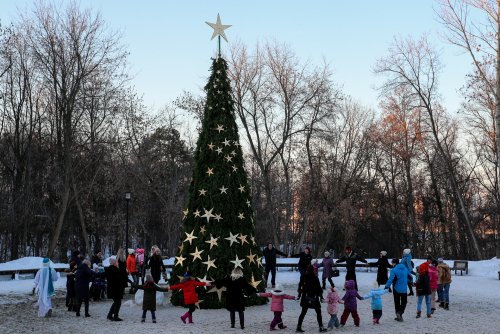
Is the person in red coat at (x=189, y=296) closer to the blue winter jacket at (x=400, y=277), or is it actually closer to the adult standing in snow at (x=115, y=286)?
the adult standing in snow at (x=115, y=286)

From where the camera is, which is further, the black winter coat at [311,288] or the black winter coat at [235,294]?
the black winter coat at [235,294]

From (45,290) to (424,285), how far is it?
30.9 feet

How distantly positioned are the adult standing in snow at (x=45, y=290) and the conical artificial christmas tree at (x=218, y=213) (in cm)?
315

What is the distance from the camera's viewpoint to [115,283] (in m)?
9.97

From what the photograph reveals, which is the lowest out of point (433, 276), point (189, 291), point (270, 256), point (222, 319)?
point (222, 319)

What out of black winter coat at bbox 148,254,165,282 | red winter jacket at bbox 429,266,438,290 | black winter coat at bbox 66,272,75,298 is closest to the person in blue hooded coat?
red winter jacket at bbox 429,266,438,290

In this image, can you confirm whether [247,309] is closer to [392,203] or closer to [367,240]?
[392,203]

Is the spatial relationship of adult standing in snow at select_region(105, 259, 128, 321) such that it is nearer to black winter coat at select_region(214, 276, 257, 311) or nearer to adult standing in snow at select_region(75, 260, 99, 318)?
adult standing in snow at select_region(75, 260, 99, 318)

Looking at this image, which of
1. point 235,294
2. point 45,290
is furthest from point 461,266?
point 45,290

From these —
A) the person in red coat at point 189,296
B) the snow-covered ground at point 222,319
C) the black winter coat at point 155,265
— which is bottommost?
the snow-covered ground at point 222,319

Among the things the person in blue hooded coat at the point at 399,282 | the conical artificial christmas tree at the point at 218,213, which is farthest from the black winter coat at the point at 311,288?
the conical artificial christmas tree at the point at 218,213

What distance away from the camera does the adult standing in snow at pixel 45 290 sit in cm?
1048

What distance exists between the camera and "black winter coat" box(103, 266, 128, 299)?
392 inches

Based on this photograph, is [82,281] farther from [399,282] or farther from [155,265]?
[399,282]
